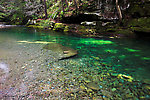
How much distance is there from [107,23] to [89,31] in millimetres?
2671

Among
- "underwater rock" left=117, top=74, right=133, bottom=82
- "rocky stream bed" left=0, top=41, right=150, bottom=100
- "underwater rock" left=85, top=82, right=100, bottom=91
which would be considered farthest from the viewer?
"underwater rock" left=117, top=74, right=133, bottom=82

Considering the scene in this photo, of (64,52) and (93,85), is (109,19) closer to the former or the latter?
(64,52)

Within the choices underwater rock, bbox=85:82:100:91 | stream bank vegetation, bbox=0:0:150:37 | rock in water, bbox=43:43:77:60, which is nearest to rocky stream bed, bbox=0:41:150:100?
underwater rock, bbox=85:82:100:91

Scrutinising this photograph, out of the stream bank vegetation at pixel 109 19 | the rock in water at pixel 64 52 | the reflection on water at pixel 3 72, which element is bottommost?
the reflection on water at pixel 3 72

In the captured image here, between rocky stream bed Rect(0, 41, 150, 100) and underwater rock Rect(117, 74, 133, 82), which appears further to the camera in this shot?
underwater rock Rect(117, 74, 133, 82)

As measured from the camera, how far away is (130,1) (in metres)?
12.1

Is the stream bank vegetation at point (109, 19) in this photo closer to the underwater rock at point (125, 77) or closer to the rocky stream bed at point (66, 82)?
the underwater rock at point (125, 77)

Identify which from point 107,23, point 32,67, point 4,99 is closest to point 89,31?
point 107,23

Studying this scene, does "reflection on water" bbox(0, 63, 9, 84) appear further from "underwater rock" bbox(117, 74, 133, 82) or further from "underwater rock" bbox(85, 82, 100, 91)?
"underwater rock" bbox(117, 74, 133, 82)

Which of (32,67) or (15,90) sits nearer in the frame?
(15,90)

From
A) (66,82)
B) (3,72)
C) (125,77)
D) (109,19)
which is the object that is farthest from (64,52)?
(109,19)

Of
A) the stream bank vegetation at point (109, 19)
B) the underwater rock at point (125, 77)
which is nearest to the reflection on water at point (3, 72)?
the underwater rock at point (125, 77)

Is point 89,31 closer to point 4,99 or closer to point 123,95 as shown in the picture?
point 123,95

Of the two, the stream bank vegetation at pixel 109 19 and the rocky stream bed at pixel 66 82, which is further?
the stream bank vegetation at pixel 109 19
